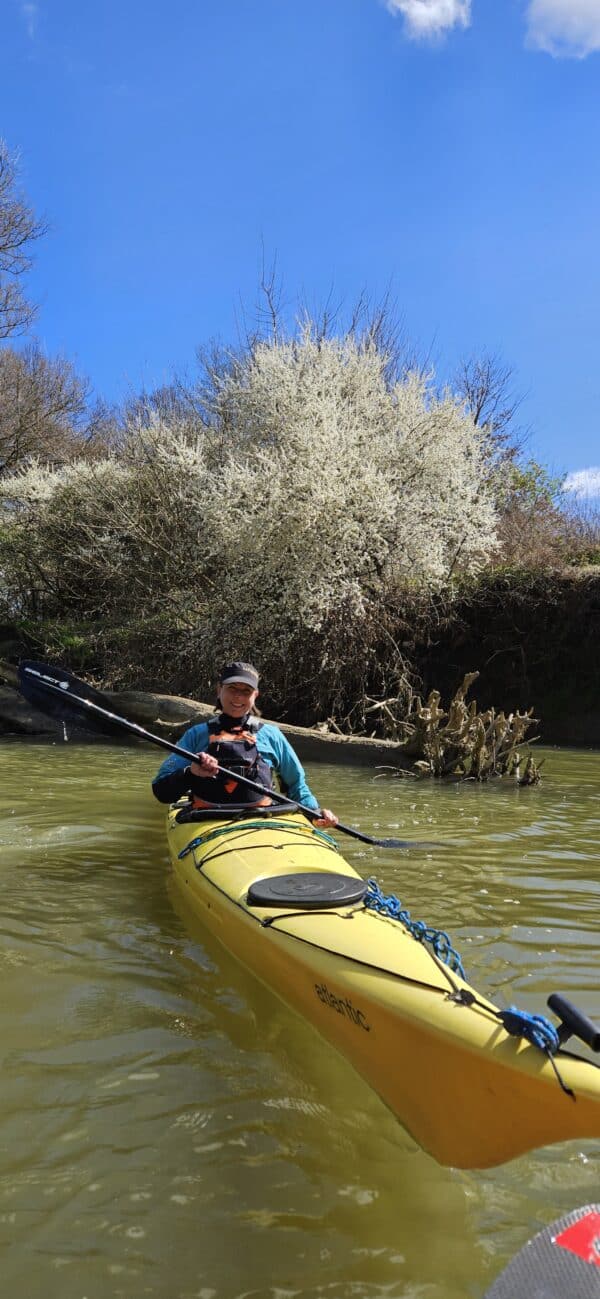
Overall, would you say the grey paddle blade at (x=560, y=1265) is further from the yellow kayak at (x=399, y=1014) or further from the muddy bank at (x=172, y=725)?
the muddy bank at (x=172, y=725)

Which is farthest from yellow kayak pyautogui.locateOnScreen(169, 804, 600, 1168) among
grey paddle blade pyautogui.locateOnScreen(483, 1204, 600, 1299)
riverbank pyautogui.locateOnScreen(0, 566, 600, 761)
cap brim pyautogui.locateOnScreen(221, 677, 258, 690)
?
riverbank pyautogui.locateOnScreen(0, 566, 600, 761)

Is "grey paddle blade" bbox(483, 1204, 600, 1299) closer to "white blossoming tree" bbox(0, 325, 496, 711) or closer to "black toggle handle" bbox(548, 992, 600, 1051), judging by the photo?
"black toggle handle" bbox(548, 992, 600, 1051)

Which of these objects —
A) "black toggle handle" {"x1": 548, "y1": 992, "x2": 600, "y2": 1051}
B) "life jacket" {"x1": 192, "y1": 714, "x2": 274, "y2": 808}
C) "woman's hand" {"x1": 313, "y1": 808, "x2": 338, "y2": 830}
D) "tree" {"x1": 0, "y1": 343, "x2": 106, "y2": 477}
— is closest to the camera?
"black toggle handle" {"x1": 548, "y1": 992, "x2": 600, "y2": 1051}

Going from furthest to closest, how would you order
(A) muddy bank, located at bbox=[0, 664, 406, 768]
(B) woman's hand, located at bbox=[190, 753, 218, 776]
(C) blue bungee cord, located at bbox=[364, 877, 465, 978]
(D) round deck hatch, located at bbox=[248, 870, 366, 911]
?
1. (A) muddy bank, located at bbox=[0, 664, 406, 768]
2. (B) woman's hand, located at bbox=[190, 753, 218, 776]
3. (D) round deck hatch, located at bbox=[248, 870, 366, 911]
4. (C) blue bungee cord, located at bbox=[364, 877, 465, 978]

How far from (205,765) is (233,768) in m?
0.40

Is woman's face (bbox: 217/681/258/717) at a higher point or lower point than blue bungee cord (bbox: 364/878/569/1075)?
higher

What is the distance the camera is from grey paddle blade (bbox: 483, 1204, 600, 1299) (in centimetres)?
126

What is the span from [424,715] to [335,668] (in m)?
4.02

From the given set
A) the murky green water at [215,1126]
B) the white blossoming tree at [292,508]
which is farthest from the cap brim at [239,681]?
the white blossoming tree at [292,508]

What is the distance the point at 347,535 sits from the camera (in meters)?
12.3

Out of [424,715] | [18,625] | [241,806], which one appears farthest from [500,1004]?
[18,625]

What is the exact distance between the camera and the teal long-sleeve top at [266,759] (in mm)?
4418

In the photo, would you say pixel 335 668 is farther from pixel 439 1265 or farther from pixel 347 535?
pixel 439 1265

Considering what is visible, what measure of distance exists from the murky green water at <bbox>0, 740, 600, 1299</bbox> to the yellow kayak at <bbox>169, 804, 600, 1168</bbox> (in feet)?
0.47
